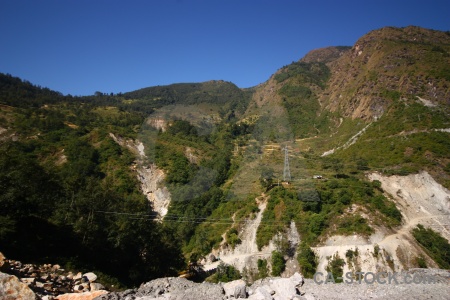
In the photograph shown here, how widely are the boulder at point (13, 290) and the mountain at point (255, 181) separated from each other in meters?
5.31

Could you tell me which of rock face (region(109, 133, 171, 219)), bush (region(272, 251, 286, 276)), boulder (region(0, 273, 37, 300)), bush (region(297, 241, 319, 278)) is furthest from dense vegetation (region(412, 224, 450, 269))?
rock face (region(109, 133, 171, 219))

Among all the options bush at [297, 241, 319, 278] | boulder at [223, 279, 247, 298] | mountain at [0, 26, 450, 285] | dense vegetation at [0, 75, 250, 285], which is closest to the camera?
boulder at [223, 279, 247, 298]

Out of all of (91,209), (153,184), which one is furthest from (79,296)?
(153,184)

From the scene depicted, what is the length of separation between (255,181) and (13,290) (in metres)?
37.7

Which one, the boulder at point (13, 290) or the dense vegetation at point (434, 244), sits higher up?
the boulder at point (13, 290)

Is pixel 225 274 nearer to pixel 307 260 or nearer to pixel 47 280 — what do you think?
pixel 307 260

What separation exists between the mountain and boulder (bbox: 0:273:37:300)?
531cm

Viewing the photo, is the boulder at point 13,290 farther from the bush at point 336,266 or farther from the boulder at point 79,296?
the bush at point 336,266

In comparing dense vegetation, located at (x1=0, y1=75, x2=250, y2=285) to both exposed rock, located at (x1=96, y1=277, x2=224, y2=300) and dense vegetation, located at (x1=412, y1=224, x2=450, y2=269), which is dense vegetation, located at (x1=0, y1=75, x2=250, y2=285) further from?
→ dense vegetation, located at (x1=412, y1=224, x2=450, y2=269)

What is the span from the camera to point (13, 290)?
8.43 m

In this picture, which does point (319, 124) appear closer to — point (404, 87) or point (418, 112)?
point (404, 87)

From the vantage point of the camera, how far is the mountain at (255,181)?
20.0 m

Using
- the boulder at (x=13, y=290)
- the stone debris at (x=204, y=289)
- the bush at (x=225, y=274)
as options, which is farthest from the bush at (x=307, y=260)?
the boulder at (x=13, y=290)

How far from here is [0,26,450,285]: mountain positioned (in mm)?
20000
